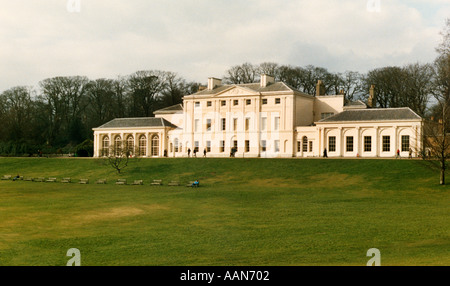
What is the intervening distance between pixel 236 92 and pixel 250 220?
4498cm

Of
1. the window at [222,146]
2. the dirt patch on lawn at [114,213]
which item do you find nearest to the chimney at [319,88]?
the window at [222,146]

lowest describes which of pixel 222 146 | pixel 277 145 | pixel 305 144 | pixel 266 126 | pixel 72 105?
pixel 222 146

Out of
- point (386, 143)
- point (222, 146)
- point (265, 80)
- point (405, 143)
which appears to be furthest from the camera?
point (222, 146)

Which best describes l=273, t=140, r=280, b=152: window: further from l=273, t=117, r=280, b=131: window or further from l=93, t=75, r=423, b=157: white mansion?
l=273, t=117, r=280, b=131: window

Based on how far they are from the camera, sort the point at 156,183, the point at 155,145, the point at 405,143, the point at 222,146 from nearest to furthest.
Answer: the point at 156,183 → the point at 405,143 → the point at 222,146 → the point at 155,145

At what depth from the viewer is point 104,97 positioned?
78250 mm

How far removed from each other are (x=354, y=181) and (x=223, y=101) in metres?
30.2

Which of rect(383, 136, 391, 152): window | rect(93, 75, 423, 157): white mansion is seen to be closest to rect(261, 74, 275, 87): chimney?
rect(93, 75, 423, 157): white mansion

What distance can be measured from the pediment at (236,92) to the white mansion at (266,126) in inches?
5.1

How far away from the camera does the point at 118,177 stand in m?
47.6

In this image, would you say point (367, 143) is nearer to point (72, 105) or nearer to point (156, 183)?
Answer: point (156, 183)

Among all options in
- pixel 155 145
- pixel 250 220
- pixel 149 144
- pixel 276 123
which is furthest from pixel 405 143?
pixel 250 220
